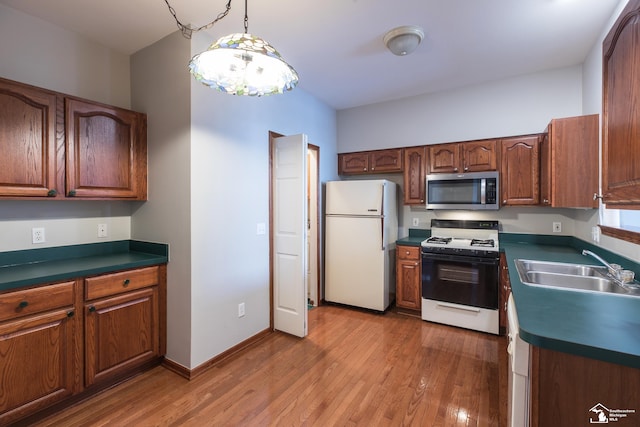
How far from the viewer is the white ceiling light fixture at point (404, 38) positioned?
7.28 feet

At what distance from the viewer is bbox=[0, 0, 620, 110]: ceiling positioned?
196 centimetres

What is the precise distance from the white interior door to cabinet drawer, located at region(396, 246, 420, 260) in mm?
1266

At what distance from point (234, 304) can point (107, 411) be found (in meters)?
1.03

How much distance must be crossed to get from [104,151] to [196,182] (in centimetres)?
74

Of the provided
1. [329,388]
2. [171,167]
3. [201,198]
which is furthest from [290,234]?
[329,388]

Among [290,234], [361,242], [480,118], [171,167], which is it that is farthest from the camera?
[361,242]

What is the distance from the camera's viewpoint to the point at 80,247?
2299mm

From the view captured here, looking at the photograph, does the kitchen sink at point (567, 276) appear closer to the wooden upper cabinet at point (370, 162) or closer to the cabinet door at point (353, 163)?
the wooden upper cabinet at point (370, 162)

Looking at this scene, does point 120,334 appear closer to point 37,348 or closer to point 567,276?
point 37,348

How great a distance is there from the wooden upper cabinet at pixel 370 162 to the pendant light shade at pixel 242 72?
98.8 inches

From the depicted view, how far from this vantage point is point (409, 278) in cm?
341

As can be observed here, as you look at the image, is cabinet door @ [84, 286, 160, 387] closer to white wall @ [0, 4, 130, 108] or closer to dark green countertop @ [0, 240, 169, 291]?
dark green countertop @ [0, 240, 169, 291]

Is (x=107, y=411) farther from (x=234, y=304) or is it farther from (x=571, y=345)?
(x=571, y=345)

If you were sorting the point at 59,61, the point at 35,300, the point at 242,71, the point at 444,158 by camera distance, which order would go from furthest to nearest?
the point at 444,158
the point at 59,61
the point at 35,300
the point at 242,71
